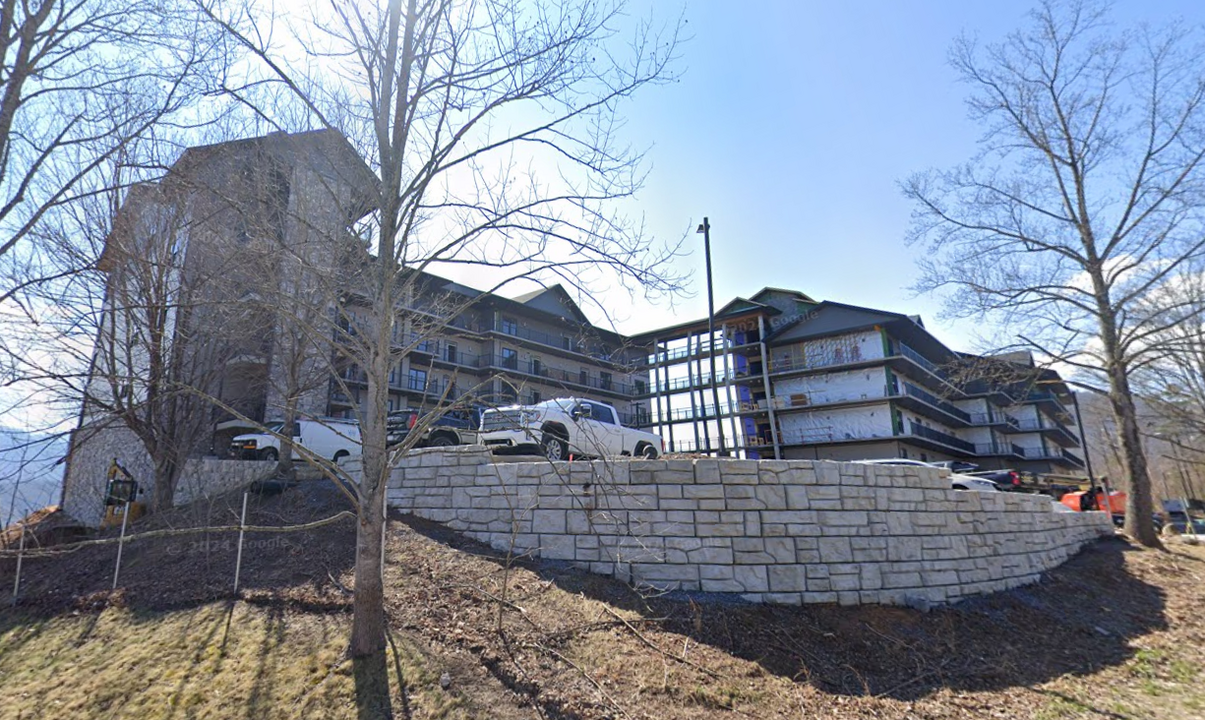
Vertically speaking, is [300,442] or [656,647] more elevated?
[300,442]

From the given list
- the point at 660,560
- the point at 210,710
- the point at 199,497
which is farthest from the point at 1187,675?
the point at 199,497

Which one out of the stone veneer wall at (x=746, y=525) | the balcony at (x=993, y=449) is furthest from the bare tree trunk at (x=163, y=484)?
the balcony at (x=993, y=449)

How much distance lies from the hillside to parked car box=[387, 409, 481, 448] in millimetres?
4310

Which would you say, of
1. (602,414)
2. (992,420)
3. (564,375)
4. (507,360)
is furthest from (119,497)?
(992,420)

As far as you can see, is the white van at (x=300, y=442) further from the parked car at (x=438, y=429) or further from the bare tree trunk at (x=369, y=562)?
the bare tree trunk at (x=369, y=562)

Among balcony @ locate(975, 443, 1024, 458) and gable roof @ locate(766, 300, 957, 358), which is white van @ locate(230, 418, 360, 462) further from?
balcony @ locate(975, 443, 1024, 458)

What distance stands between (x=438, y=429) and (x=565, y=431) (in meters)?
3.12

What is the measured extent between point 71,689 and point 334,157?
225 inches

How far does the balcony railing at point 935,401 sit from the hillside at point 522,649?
27339 millimetres

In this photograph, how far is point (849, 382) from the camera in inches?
1320

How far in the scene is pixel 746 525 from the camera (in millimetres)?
7461

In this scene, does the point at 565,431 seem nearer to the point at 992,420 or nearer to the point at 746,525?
the point at 746,525

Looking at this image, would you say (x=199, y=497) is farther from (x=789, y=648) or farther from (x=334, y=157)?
(x=789, y=648)

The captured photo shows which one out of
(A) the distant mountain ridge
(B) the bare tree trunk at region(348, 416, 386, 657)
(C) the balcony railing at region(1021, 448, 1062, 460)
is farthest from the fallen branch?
(C) the balcony railing at region(1021, 448, 1062, 460)
